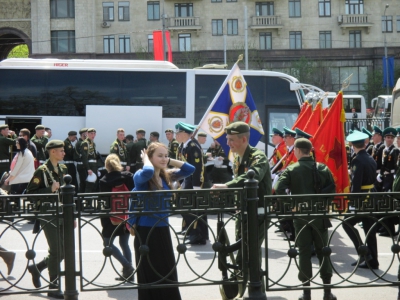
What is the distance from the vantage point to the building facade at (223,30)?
4975 cm

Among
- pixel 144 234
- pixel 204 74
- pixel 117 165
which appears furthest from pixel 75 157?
pixel 144 234

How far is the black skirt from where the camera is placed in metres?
6.07

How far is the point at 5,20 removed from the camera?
50969mm

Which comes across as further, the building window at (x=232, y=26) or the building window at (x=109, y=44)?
the building window at (x=232, y=26)

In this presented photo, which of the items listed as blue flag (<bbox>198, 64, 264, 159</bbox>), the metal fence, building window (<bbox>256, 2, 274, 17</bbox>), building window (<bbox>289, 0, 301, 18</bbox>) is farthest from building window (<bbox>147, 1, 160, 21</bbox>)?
the metal fence

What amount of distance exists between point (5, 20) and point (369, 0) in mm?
28378

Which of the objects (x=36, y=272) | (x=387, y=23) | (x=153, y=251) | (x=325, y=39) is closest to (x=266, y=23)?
(x=325, y=39)

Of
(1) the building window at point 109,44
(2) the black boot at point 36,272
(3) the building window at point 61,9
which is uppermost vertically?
(3) the building window at point 61,9

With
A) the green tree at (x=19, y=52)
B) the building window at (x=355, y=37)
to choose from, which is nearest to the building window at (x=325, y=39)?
the building window at (x=355, y=37)

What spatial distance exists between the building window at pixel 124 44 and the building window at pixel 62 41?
371 cm

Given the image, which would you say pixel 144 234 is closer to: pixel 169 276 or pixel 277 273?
pixel 169 276

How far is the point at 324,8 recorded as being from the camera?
173 ft

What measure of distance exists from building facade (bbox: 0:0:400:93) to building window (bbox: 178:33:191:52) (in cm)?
8

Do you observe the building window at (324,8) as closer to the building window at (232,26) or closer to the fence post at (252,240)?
the building window at (232,26)
